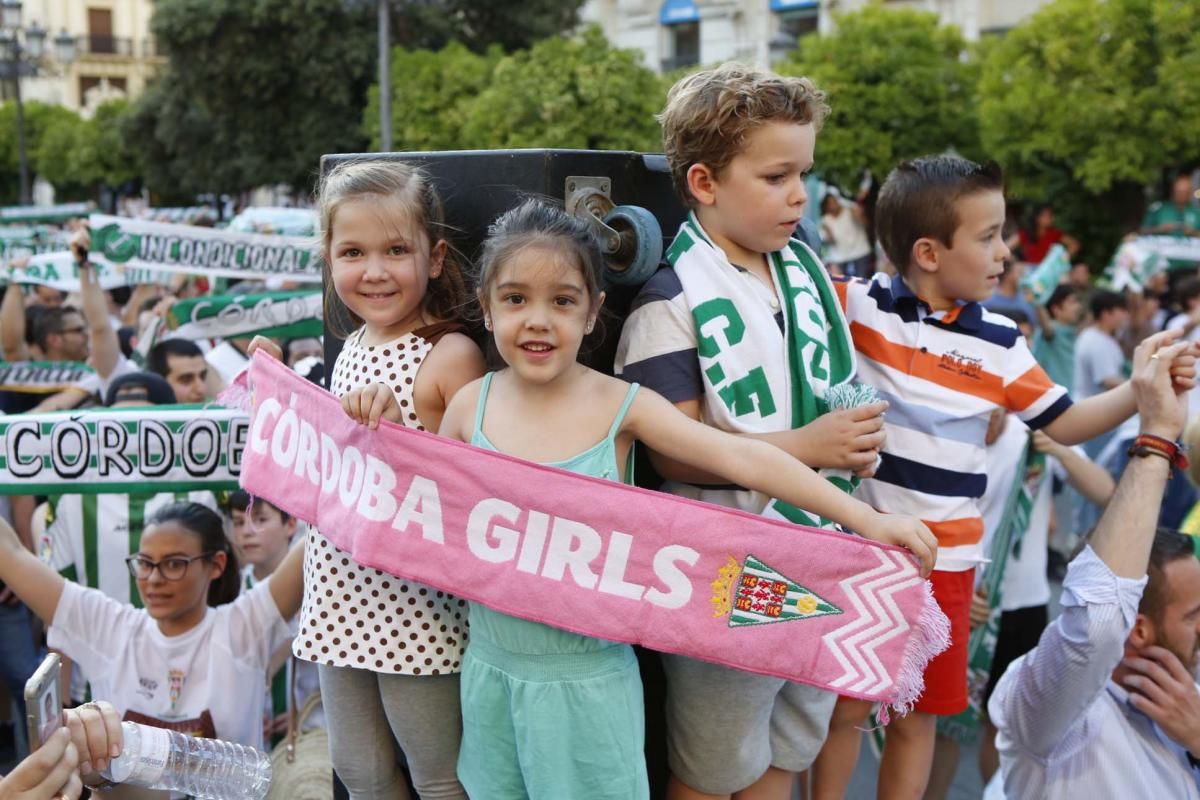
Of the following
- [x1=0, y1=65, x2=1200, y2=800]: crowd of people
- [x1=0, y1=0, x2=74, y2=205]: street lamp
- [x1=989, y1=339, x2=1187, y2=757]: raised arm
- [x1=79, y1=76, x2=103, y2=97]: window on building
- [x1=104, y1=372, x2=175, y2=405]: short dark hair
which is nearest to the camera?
[x1=0, y1=65, x2=1200, y2=800]: crowd of people

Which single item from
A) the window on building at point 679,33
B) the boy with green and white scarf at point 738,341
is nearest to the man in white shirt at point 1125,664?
the boy with green and white scarf at point 738,341

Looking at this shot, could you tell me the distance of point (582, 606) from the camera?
2254mm

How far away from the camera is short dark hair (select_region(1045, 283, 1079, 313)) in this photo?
908 cm

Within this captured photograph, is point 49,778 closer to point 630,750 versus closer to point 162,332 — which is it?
point 630,750

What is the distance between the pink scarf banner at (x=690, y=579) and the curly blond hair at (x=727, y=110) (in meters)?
0.71

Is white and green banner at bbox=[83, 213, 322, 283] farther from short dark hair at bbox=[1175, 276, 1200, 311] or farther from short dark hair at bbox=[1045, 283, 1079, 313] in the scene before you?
short dark hair at bbox=[1175, 276, 1200, 311]

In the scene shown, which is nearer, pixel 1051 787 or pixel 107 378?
pixel 1051 787

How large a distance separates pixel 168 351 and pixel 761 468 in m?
4.76

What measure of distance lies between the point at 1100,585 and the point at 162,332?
567cm

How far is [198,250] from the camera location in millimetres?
7391

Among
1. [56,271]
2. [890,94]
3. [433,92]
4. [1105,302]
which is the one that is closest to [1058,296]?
[1105,302]

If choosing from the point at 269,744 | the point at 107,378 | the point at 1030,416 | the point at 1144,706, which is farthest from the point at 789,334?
the point at 107,378

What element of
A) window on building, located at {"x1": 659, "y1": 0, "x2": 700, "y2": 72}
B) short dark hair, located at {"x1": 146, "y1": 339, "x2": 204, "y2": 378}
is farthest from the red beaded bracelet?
window on building, located at {"x1": 659, "y1": 0, "x2": 700, "y2": 72}

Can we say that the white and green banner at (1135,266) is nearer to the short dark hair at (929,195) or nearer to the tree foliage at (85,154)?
the short dark hair at (929,195)
